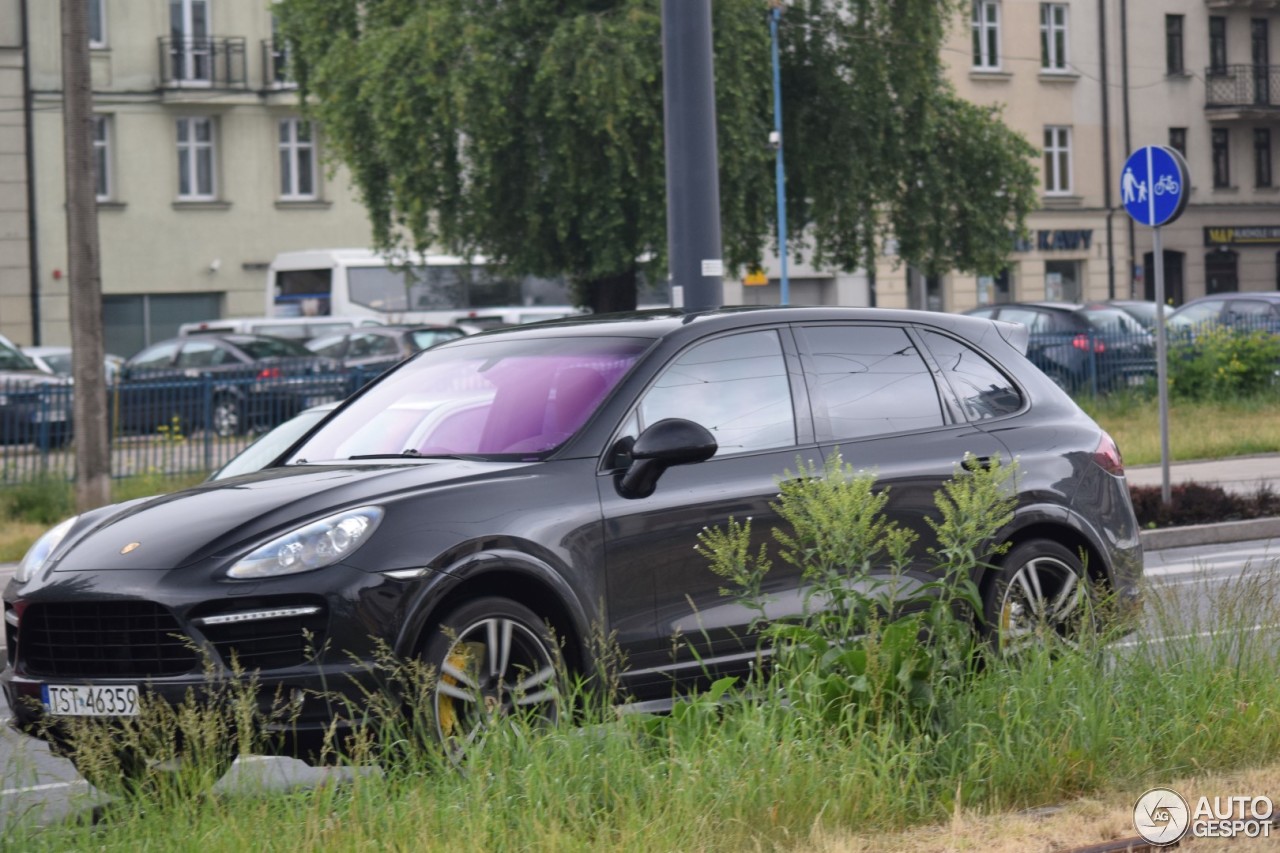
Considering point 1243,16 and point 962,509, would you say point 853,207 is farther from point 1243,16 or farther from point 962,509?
point 1243,16

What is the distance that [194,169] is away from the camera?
49.0 m

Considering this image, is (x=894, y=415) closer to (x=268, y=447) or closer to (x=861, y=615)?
(x=861, y=615)

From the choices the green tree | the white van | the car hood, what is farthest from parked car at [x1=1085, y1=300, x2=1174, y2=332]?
the car hood

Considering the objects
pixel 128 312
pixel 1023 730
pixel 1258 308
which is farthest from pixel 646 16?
pixel 128 312

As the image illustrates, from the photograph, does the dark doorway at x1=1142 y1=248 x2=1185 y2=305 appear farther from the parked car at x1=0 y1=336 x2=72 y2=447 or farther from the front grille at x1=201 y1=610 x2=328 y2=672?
the front grille at x1=201 y1=610 x2=328 y2=672

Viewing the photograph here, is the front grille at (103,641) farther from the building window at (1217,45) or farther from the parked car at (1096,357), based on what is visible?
the building window at (1217,45)

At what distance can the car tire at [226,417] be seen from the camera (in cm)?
2092

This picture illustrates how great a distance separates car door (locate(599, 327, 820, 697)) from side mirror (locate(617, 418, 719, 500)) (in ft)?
0.13

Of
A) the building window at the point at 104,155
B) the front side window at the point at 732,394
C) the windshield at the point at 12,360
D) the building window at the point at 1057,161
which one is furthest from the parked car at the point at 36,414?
the building window at the point at 1057,161

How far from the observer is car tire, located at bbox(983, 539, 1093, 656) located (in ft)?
21.6

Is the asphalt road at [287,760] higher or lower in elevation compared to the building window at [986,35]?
lower

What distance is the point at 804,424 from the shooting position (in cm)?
721

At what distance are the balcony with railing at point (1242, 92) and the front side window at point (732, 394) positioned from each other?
53900 millimetres

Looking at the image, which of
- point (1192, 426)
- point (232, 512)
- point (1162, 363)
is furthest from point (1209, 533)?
point (232, 512)
